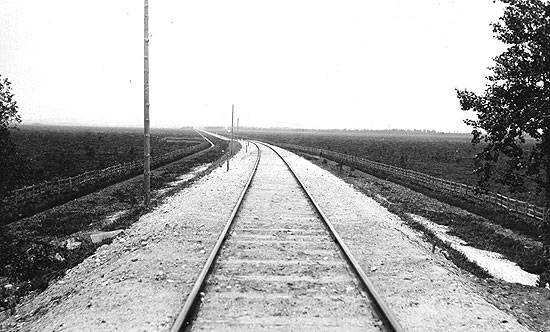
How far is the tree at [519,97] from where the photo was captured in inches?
391

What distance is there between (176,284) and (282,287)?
1.71m

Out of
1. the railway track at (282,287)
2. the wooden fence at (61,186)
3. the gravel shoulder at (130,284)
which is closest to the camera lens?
the railway track at (282,287)

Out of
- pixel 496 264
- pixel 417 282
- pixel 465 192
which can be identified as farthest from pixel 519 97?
pixel 465 192

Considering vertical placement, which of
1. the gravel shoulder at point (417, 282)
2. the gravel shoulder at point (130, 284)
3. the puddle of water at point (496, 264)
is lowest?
the puddle of water at point (496, 264)

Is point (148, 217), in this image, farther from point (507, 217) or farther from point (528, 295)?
point (507, 217)

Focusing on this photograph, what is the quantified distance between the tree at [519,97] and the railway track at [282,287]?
522 cm

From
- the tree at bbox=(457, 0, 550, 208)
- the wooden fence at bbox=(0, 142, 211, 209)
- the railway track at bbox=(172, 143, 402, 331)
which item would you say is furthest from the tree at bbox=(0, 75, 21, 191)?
the tree at bbox=(457, 0, 550, 208)

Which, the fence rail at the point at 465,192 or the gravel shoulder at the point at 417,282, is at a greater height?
the gravel shoulder at the point at 417,282

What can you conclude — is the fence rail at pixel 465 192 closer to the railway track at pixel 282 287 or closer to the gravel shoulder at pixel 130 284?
the railway track at pixel 282 287

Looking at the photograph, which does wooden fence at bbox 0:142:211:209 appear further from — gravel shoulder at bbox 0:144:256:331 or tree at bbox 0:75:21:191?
gravel shoulder at bbox 0:144:256:331

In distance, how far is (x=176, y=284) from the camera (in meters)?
6.57

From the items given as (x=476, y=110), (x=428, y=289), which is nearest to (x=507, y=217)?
(x=476, y=110)

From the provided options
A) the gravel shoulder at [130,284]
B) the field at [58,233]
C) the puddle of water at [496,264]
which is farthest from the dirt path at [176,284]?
the puddle of water at [496,264]

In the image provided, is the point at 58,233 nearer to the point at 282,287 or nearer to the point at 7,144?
the point at 7,144
